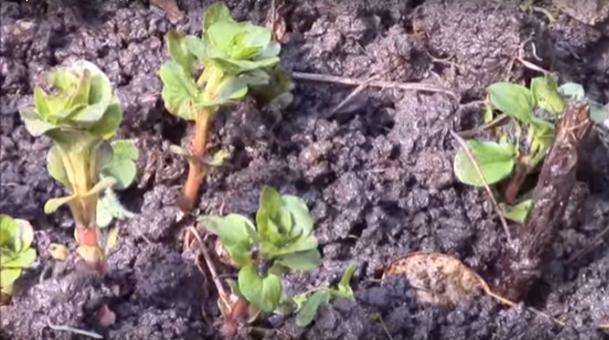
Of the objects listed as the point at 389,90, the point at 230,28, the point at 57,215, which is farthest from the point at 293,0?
the point at 57,215

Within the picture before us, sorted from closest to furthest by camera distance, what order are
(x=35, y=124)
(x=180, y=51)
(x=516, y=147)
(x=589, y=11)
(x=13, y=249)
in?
(x=35, y=124) → (x=13, y=249) → (x=180, y=51) → (x=516, y=147) → (x=589, y=11)

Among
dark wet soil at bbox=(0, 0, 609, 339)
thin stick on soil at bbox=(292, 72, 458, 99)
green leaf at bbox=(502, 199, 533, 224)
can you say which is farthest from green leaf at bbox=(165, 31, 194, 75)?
green leaf at bbox=(502, 199, 533, 224)

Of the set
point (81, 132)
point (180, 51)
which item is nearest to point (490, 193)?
point (180, 51)

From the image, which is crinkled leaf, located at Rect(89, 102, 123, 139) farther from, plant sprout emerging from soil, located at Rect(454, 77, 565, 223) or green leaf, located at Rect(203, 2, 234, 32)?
plant sprout emerging from soil, located at Rect(454, 77, 565, 223)

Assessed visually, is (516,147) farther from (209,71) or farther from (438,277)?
(209,71)

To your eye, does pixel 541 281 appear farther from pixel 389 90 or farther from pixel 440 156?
pixel 389 90
